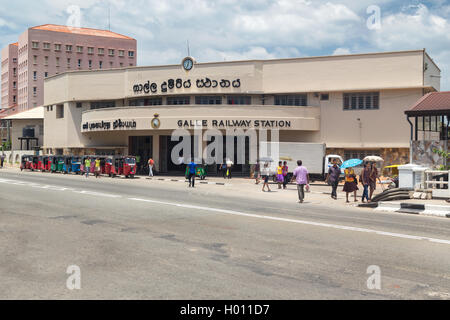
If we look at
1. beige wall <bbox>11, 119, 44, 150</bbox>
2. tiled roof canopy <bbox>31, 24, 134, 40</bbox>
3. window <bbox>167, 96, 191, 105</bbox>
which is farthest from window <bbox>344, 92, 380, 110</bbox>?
tiled roof canopy <bbox>31, 24, 134, 40</bbox>

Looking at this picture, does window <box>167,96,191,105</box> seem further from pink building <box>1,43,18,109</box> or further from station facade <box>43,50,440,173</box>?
pink building <box>1,43,18,109</box>

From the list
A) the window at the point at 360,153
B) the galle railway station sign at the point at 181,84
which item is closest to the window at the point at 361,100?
the window at the point at 360,153

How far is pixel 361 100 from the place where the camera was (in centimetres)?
3659

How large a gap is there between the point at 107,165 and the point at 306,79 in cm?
1780

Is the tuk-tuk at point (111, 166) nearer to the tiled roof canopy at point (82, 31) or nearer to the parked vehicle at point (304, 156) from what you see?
the parked vehicle at point (304, 156)

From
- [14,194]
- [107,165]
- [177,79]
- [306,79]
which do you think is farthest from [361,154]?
[14,194]

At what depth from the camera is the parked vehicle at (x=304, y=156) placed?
32.6 metres

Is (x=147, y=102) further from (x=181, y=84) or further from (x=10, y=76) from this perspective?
(x=10, y=76)

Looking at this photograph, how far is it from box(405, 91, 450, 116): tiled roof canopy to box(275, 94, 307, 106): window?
1487 centimetres

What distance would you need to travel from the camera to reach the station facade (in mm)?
35375

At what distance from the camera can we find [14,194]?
19.8 metres

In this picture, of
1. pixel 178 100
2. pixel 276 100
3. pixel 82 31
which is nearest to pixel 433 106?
pixel 276 100
